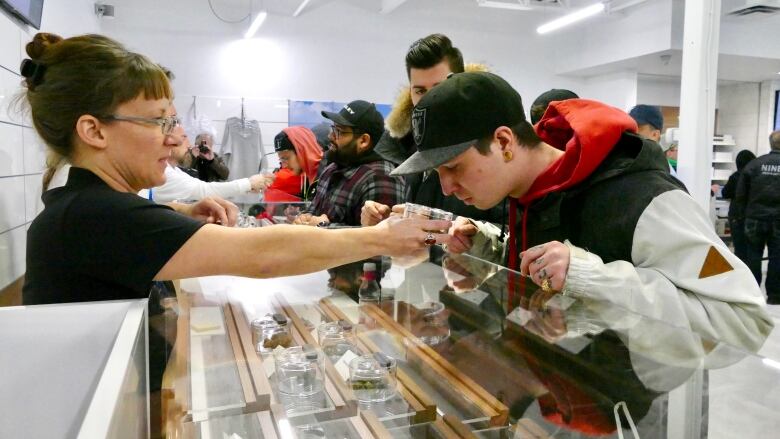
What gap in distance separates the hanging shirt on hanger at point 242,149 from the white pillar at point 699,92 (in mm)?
5661

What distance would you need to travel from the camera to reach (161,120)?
136 centimetres

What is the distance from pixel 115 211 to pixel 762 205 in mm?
6625

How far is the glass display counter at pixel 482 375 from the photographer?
36.8 inches

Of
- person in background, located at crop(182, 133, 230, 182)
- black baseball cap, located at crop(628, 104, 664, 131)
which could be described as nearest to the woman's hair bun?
black baseball cap, located at crop(628, 104, 664, 131)

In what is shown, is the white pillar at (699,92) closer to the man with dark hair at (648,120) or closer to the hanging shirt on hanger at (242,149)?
the man with dark hair at (648,120)

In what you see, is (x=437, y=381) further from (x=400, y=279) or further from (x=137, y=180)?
(x=137, y=180)

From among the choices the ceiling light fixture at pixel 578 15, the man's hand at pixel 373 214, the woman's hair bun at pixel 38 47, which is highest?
the ceiling light fixture at pixel 578 15

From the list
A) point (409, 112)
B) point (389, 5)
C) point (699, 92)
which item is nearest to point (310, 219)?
point (409, 112)

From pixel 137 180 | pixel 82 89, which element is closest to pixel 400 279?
pixel 137 180

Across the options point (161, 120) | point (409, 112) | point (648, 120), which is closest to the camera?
point (161, 120)

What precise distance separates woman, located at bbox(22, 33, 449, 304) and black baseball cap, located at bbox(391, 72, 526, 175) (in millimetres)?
301

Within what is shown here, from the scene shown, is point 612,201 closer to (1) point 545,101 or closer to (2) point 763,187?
(1) point 545,101

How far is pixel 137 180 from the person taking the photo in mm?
1378

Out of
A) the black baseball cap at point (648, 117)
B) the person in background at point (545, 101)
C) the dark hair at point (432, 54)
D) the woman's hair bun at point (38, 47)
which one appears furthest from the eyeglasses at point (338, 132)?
the black baseball cap at point (648, 117)
